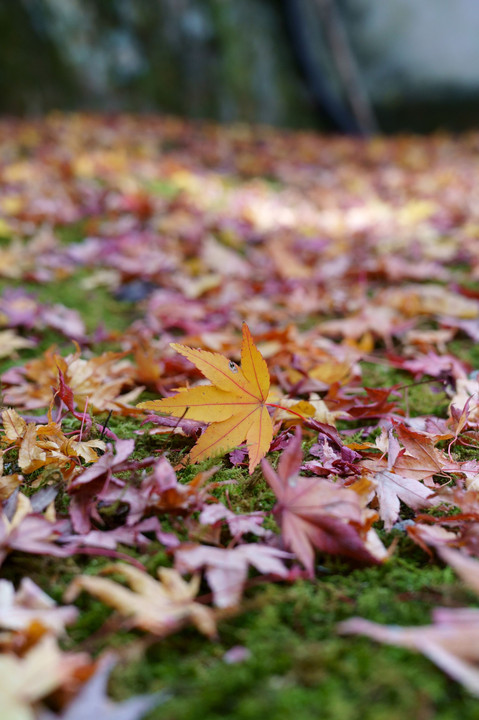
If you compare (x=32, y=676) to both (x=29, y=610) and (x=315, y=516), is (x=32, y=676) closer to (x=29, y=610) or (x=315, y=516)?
(x=29, y=610)

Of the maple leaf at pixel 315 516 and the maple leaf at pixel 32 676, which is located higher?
the maple leaf at pixel 32 676

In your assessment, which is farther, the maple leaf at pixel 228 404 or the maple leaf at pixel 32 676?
the maple leaf at pixel 228 404

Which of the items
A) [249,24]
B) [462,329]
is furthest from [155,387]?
[249,24]

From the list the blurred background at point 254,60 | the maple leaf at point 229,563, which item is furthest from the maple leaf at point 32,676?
the blurred background at point 254,60

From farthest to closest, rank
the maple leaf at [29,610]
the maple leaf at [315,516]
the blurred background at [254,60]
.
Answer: the blurred background at [254,60] → the maple leaf at [315,516] → the maple leaf at [29,610]

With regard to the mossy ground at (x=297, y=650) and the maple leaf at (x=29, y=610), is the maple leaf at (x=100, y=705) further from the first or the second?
the maple leaf at (x=29, y=610)

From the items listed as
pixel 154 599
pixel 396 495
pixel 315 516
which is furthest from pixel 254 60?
pixel 154 599

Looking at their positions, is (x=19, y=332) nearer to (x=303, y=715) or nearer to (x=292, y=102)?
(x=303, y=715)
